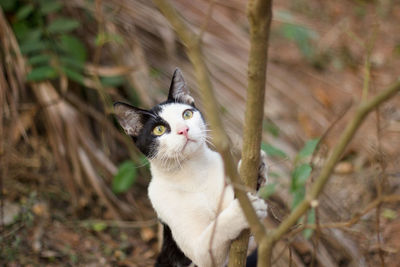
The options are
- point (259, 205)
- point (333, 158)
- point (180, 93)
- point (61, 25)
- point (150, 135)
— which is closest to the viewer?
point (333, 158)

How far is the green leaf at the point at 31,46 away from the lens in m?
2.90

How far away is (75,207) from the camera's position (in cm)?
288

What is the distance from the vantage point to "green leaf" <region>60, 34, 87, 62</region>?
296 cm

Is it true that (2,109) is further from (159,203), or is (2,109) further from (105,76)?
(159,203)

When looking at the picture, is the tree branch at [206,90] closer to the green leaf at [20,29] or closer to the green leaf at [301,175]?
the green leaf at [301,175]

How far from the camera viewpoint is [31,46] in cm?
→ 291

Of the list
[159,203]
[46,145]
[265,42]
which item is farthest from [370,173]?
[46,145]

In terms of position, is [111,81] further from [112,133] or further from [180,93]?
[180,93]

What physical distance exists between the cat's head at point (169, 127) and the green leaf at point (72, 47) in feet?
4.61

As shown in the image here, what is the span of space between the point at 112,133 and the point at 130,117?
1445 mm

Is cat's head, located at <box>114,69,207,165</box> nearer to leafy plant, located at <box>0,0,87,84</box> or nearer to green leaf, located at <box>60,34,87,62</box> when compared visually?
leafy plant, located at <box>0,0,87,84</box>

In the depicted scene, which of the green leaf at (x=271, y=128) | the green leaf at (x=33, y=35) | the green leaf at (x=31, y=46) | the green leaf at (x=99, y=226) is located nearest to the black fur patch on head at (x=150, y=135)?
the green leaf at (x=271, y=128)

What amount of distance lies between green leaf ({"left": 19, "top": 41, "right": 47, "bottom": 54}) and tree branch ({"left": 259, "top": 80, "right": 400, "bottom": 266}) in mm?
2357

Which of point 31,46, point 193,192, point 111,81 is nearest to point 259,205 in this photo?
point 193,192
